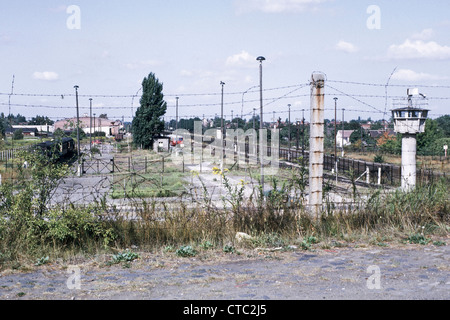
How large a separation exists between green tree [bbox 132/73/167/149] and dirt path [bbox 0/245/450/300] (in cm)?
5456

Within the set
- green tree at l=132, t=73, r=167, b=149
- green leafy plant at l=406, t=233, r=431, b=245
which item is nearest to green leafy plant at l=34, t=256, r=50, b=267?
green leafy plant at l=406, t=233, r=431, b=245

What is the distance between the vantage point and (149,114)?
6334 centimetres

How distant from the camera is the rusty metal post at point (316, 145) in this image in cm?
969

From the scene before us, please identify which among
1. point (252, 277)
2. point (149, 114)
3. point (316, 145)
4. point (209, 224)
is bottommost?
point (252, 277)

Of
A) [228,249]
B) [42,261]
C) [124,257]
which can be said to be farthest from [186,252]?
[42,261]

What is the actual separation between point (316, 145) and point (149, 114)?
182ft

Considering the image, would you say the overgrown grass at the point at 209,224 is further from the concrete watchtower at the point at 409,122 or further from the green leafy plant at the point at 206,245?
the concrete watchtower at the point at 409,122

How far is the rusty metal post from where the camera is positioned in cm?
969

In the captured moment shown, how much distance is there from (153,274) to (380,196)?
228 inches

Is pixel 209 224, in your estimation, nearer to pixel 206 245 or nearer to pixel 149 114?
pixel 206 245

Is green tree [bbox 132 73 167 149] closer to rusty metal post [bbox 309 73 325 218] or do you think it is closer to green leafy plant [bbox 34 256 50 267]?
rusty metal post [bbox 309 73 325 218]

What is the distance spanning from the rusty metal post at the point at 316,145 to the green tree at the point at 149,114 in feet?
171
